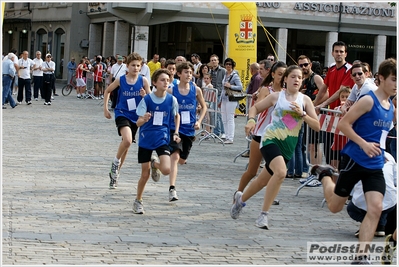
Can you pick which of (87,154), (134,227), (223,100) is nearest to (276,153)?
(134,227)

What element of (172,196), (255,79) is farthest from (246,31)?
(172,196)

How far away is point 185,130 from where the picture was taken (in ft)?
35.8

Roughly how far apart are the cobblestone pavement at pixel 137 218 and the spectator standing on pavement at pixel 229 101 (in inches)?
115

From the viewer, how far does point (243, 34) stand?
2259 cm

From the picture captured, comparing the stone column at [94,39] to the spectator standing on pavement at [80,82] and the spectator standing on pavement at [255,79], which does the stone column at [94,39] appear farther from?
the spectator standing on pavement at [255,79]

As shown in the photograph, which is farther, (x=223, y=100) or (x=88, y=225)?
(x=223, y=100)

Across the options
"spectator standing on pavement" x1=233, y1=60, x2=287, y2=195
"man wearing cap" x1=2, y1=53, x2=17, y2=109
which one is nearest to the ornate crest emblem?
"man wearing cap" x1=2, y1=53, x2=17, y2=109

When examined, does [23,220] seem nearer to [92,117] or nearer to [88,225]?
[88,225]

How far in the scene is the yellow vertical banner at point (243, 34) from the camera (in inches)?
888

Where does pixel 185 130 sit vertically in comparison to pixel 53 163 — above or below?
above

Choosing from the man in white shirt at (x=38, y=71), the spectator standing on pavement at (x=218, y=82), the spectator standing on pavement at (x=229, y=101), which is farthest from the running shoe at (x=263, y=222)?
the man in white shirt at (x=38, y=71)

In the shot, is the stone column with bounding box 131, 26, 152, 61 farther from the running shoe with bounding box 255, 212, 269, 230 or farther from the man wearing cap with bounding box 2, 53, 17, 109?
the running shoe with bounding box 255, 212, 269, 230

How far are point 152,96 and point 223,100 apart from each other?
8.89 meters

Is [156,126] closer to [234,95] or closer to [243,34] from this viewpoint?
[234,95]
